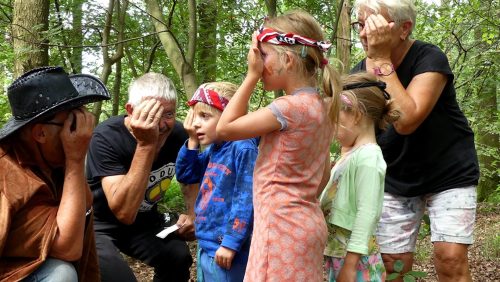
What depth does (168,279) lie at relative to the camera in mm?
3338

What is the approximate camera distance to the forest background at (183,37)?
439 centimetres

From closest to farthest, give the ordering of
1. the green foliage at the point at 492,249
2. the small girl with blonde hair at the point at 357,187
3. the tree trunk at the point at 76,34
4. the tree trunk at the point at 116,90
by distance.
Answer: the small girl with blonde hair at the point at 357,187
the tree trunk at the point at 76,34
the green foliage at the point at 492,249
the tree trunk at the point at 116,90

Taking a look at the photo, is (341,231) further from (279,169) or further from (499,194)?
(499,194)

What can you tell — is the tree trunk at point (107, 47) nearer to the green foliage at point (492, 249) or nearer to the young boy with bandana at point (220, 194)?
the young boy with bandana at point (220, 194)

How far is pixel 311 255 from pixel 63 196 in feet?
3.36

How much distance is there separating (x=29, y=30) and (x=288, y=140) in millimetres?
2956

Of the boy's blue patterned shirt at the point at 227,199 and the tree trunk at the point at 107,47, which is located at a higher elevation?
the tree trunk at the point at 107,47

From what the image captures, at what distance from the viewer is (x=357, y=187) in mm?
2426

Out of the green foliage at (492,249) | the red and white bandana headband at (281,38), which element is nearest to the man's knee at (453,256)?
the red and white bandana headband at (281,38)

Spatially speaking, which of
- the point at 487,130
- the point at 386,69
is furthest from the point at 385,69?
the point at 487,130

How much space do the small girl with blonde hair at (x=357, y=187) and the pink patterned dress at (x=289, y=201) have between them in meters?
0.23

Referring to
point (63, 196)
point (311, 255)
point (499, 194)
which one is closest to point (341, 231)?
point (311, 255)

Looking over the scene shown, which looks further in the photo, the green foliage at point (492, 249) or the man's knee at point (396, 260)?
the green foliage at point (492, 249)

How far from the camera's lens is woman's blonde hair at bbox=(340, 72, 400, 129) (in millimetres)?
2523
